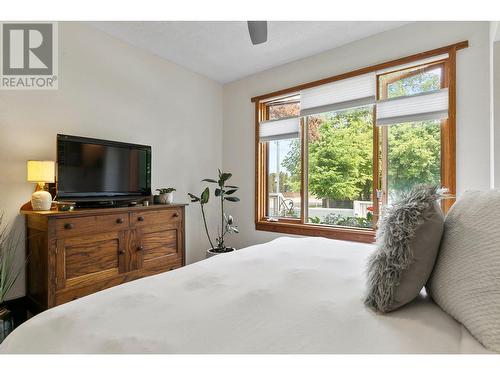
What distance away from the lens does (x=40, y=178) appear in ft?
7.08

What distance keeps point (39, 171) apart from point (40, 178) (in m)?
0.06

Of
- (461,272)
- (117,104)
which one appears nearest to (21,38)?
(117,104)

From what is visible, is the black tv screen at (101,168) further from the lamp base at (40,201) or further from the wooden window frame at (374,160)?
the wooden window frame at (374,160)

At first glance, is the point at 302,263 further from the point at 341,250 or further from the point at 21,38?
the point at 21,38

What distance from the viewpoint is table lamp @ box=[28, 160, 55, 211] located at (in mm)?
2152

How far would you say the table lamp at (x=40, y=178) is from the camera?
215 centimetres

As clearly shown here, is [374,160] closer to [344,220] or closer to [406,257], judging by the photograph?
[344,220]

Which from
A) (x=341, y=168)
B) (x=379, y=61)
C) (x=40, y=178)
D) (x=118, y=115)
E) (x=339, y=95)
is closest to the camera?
(x=40, y=178)

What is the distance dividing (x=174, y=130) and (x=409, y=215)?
3.11m

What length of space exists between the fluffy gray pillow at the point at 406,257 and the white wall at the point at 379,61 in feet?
6.24

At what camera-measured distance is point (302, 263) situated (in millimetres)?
1431

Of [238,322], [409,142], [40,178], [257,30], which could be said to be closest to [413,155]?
[409,142]

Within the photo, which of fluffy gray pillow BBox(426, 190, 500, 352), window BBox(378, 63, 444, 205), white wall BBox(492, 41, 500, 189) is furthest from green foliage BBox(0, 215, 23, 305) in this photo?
white wall BBox(492, 41, 500, 189)

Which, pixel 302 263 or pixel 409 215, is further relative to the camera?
pixel 302 263
